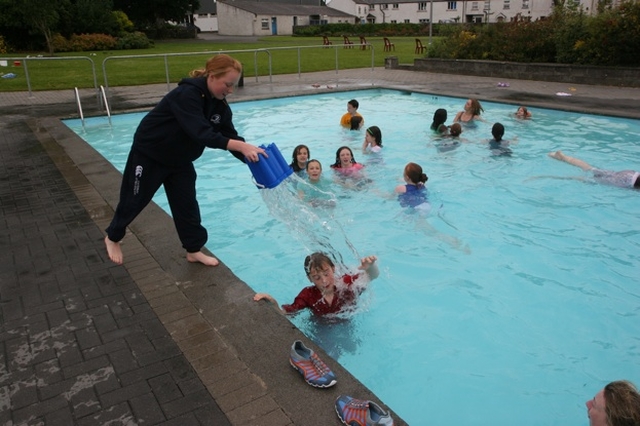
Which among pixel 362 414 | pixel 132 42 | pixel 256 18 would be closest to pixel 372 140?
pixel 362 414

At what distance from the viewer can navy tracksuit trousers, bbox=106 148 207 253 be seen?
427cm

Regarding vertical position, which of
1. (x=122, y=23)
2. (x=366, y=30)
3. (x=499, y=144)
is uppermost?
(x=366, y=30)

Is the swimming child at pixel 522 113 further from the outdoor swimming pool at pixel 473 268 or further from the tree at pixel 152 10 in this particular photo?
the tree at pixel 152 10

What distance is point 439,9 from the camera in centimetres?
8312

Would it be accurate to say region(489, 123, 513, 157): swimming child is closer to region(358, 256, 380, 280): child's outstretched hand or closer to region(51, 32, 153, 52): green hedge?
region(358, 256, 380, 280): child's outstretched hand

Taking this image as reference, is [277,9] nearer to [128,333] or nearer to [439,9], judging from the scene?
[439,9]

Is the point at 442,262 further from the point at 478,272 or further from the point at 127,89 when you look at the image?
the point at 127,89

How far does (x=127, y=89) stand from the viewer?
1920 cm

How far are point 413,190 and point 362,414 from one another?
528 centimetres

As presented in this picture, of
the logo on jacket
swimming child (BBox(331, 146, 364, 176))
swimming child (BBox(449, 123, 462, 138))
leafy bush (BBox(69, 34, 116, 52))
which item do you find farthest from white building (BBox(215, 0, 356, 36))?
the logo on jacket

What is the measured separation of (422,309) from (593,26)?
→ 54.4ft

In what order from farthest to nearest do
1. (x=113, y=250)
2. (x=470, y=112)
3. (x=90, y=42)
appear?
1. (x=90, y=42)
2. (x=470, y=112)
3. (x=113, y=250)

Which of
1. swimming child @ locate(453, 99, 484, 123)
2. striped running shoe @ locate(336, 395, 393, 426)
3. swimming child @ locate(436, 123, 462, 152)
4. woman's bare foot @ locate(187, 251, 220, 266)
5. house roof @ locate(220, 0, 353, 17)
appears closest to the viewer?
striped running shoe @ locate(336, 395, 393, 426)

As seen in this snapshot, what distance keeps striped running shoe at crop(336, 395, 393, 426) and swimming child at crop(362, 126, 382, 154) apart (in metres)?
7.72
